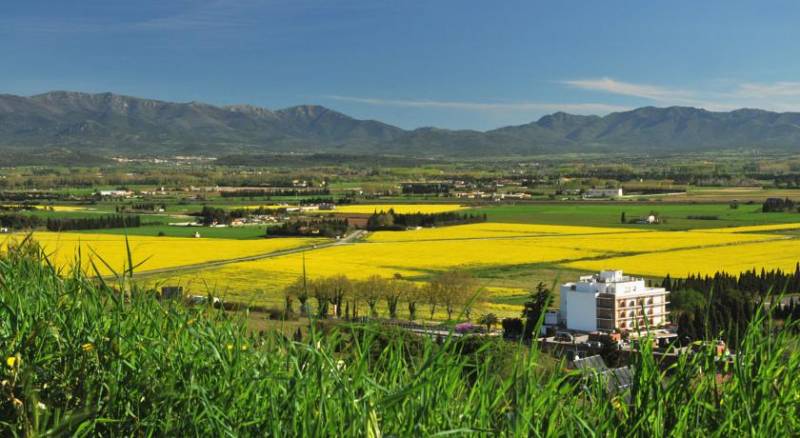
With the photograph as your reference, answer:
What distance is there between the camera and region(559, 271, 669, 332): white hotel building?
3690 cm

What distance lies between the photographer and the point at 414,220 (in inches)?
3386

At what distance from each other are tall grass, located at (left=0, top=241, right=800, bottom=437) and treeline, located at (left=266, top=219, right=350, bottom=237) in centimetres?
7232

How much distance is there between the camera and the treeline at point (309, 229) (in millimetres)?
76812

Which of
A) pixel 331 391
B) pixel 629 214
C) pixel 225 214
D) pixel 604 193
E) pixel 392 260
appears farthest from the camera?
pixel 604 193

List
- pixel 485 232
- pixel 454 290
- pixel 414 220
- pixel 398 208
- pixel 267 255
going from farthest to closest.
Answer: pixel 398 208, pixel 414 220, pixel 485 232, pixel 267 255, pixel 454 290

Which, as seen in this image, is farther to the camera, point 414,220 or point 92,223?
point 414,220

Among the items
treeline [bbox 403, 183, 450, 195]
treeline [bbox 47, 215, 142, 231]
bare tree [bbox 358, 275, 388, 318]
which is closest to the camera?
bare tree [bbox 358, 275, 388, 318]

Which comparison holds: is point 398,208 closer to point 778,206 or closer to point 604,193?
point 778,206

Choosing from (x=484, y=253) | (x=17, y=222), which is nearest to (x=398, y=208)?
(x=484, y=253)

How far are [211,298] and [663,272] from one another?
48260 mm

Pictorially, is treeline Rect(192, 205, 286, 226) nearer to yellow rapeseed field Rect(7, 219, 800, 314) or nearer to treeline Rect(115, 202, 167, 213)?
treeline Rect(115, 202, 167, 213)

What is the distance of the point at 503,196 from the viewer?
427 feet

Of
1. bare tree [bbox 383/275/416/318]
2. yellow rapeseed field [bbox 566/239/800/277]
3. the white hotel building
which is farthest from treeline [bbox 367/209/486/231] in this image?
the white hotel building

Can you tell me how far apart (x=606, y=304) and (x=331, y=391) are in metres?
34.1
